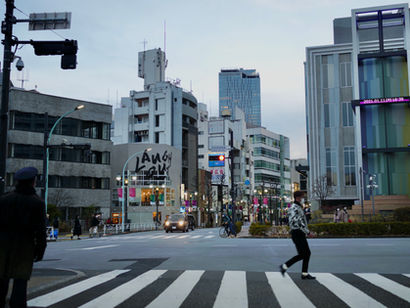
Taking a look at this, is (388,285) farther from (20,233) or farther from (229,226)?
(229,226)

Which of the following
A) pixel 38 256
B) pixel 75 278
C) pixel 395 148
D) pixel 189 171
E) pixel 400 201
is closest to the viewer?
pixel 38 256

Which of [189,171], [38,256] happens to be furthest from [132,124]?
[38,256]

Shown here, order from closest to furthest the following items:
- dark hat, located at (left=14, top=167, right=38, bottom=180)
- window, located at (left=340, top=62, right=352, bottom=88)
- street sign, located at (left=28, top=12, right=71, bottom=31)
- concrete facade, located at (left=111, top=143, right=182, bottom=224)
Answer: dark hat, located at (left=14, top=167, right=38, bottom=180) < street sign, located at (left=28, top=12, right=71, bottom=31) < window, located at (left=340, top=62, right=352, bottom=88) < concrete facade, located at (left=111, top=143, right=182, bottom=224)

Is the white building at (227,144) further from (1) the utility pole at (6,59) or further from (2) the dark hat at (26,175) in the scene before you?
→ (2) the dark hat at (26,175)

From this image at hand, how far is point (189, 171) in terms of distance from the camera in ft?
266

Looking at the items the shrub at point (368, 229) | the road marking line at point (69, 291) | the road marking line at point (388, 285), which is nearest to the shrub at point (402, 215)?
the shrub at point (368, 229)

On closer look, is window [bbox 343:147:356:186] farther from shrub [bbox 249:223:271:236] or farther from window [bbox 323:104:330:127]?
shrub [bbox 249:223:271:236]

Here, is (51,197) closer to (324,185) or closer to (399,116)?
(324,185)

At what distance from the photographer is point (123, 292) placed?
291 inches

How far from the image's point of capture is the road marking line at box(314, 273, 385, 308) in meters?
6.32

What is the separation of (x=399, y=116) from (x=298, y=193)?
41.1 metres

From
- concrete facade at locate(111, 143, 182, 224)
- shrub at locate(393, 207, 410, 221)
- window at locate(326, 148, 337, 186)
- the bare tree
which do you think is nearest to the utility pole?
shrub at locate(393, 207, 410, 221)

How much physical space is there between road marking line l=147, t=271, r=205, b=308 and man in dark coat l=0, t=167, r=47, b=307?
2.09 meters

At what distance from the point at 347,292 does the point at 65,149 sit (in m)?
49.5
